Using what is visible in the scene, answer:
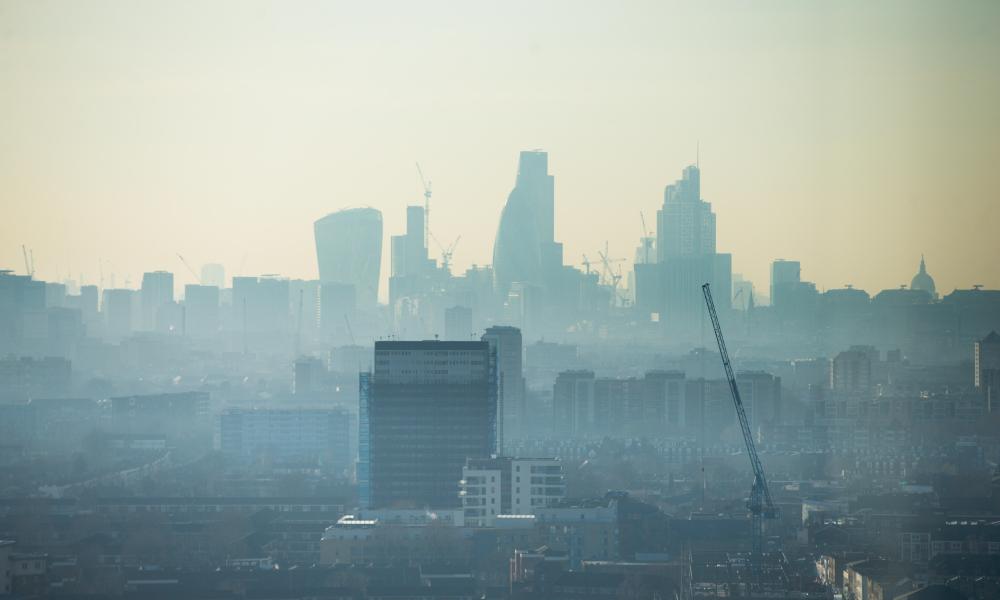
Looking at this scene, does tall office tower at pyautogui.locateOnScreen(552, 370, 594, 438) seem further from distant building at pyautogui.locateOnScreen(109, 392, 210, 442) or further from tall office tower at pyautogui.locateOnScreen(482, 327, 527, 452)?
distant building at pyautogui.locateOnScreen(109, 392, 210, 442)

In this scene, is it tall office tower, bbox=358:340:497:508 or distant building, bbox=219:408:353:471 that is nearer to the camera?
tall office tower, bbox=358:340:497:508

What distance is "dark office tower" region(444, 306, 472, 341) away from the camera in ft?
202

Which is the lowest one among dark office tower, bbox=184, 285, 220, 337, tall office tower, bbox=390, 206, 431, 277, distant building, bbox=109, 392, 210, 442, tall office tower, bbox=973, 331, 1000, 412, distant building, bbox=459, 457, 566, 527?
distant building, bbox=459, 457, 566, 527

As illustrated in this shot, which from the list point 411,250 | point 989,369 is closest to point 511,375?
point 989,369

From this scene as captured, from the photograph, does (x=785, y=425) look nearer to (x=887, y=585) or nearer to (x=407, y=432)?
(x=407, y=432)

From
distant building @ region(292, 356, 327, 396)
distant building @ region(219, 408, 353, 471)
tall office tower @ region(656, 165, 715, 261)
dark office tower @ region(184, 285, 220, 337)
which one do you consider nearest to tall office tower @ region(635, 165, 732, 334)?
tall office tower @ region(656, 165, 715, 261)

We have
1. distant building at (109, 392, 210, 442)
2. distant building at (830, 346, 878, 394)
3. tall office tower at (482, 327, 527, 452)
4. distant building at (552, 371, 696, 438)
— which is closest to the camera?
tall office tower at (482, 327, 527, 452)

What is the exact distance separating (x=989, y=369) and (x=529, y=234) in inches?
1359

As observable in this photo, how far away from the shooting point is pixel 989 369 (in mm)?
48875

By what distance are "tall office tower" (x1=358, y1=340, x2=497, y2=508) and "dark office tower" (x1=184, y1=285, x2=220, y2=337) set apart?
175 ft

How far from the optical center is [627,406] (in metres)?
51.4

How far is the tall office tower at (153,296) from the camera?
8350 centimetres

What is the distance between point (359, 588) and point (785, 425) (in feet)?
78.5

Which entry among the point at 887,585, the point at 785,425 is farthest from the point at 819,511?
the point at 785,425
